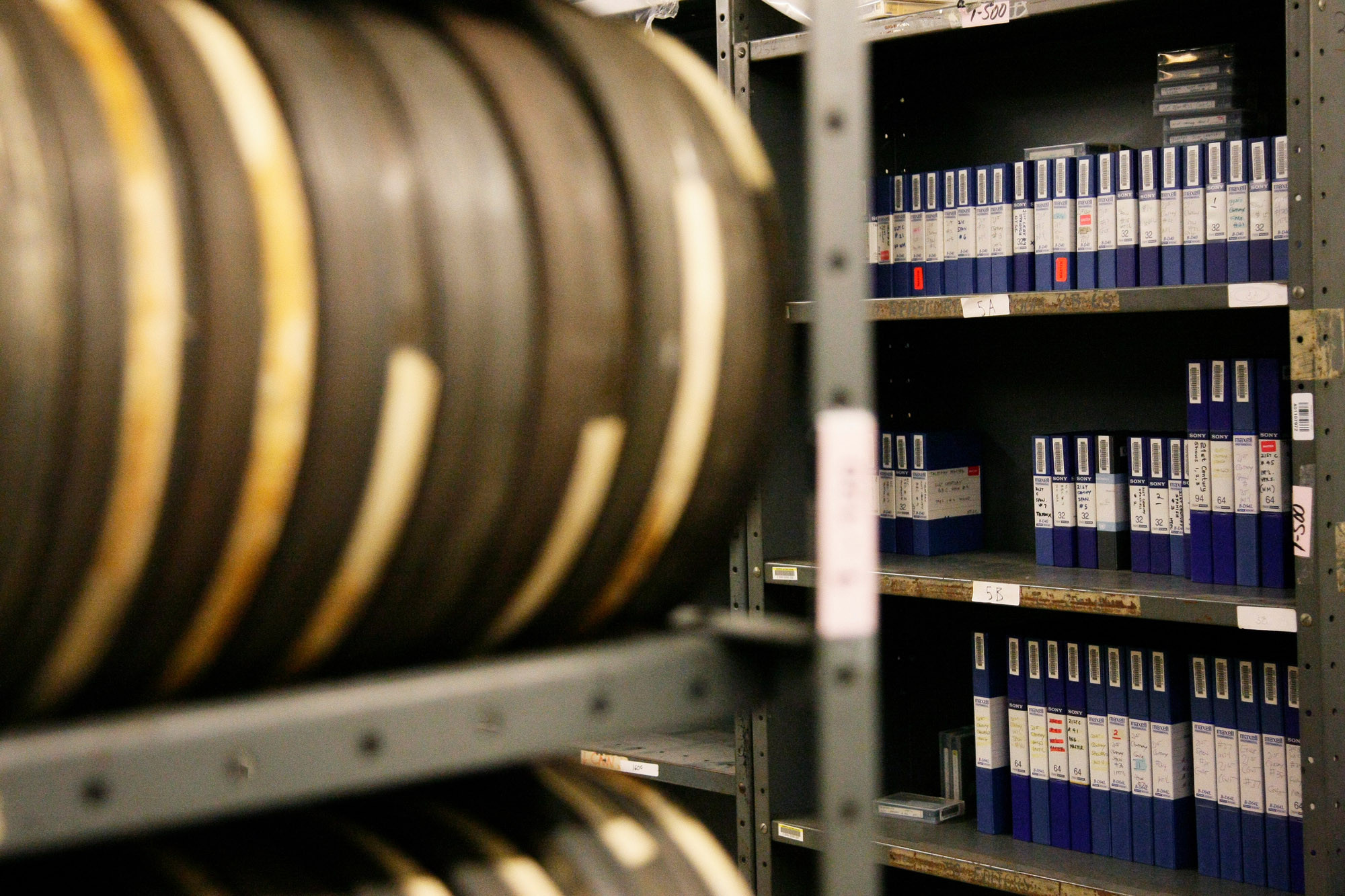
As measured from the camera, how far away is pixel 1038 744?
2770 millimetres

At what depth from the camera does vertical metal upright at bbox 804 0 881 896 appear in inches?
29.7

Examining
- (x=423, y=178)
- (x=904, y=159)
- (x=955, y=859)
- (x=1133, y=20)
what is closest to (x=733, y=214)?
(x=423, y=178)

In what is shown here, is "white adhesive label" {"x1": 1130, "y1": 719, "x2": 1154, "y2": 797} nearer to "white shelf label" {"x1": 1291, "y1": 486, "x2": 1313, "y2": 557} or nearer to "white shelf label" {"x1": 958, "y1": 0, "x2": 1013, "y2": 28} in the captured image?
"white shelf label" {"x1": 1291, "y1": 486, "x2": 1313, "y2": 557}

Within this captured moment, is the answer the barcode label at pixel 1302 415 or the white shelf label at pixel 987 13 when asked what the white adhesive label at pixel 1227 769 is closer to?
the barcode label at pixel 1302 415

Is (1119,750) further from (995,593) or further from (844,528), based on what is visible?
(844,528)

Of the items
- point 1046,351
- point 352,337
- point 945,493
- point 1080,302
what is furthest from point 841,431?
point 1046,351

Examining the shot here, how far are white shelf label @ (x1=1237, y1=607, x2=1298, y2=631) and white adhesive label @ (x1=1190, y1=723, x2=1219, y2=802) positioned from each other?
310 mm

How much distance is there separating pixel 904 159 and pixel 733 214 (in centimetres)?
256

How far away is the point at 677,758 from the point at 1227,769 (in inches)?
45.6

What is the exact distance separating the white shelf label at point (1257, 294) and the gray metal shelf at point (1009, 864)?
38.1 inches

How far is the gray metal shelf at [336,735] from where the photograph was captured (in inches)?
22.5

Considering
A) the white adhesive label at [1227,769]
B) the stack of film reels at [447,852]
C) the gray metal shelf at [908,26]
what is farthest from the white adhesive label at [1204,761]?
the stack of film reels at [447,852]

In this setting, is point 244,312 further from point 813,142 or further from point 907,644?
point 907,644

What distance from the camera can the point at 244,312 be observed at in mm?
615
